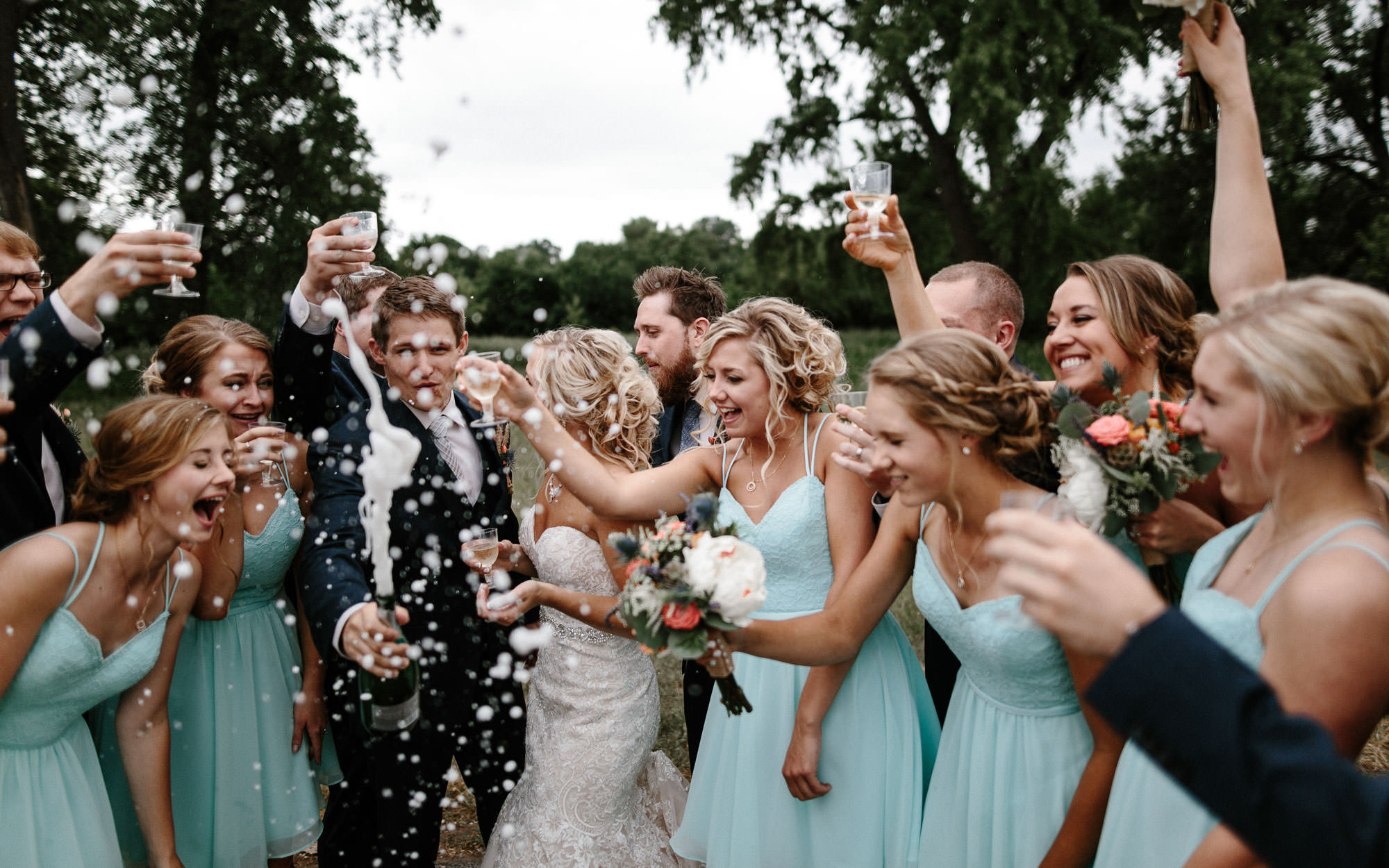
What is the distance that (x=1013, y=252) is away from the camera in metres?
20.2

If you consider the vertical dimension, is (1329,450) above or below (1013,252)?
below

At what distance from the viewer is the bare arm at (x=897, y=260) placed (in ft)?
11.0

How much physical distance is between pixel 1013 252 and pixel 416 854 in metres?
19.6

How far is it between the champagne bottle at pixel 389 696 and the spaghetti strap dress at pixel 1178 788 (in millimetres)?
2108

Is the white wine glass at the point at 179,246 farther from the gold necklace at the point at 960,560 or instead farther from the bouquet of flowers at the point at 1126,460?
the bouquet of flowers at the point at 1126,460

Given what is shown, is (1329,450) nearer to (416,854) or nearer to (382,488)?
(382,488)

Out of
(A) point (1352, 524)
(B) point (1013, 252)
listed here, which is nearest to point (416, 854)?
(A) point (1352, 524)

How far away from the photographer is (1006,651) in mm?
2527

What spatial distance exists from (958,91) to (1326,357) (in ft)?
54.8

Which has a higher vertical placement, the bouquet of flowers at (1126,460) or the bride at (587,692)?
the bouquet of flowers at (1126,460)

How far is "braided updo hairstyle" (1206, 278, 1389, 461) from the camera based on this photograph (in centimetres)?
183

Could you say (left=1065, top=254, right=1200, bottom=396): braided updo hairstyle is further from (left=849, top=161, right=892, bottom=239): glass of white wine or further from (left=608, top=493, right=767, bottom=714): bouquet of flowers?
(left=608, top=493, right=767, bottom=714): bouquet of flowers

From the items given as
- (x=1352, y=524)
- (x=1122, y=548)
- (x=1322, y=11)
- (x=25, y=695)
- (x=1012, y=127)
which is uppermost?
(x=1322, y=11)

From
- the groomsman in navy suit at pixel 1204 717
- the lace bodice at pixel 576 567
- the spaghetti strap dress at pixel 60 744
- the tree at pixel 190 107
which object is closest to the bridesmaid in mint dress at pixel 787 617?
the lace bodice at pixel 576 567
